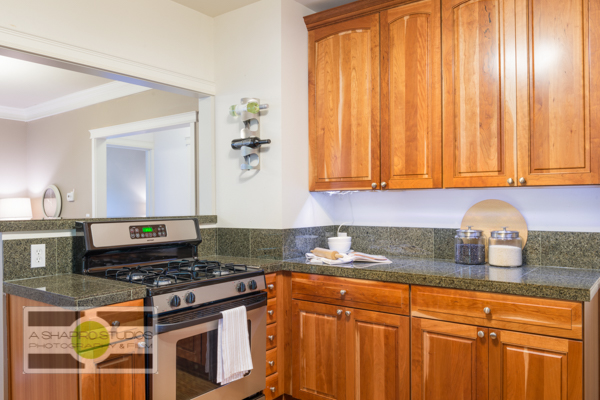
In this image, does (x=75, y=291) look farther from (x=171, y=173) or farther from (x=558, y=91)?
(x=171, y=173)

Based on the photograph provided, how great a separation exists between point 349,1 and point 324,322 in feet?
6.38

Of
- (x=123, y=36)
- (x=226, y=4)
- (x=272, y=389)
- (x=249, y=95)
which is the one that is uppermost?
(x=226, y=4)

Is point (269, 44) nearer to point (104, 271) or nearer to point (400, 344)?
point (104, 271)

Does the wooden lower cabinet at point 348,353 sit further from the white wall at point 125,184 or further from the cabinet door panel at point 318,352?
the white wall at point 125,184

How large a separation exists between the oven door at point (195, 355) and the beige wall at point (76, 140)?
1.92 meters

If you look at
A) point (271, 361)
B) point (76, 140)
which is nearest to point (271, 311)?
point (271, 361)

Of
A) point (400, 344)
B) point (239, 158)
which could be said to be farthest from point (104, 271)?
point (400, 344)

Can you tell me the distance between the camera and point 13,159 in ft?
18.1

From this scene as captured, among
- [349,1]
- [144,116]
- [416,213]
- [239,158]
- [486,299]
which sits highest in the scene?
[349,1]

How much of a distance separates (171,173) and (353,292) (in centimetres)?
319

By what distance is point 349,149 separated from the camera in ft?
8.51

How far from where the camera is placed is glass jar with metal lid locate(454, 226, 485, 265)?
2.27 m

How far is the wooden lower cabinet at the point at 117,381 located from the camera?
5.18 feet

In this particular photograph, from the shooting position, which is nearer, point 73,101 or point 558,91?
point 558,91
